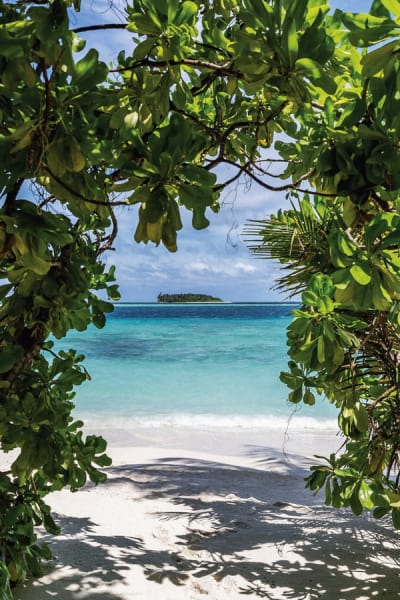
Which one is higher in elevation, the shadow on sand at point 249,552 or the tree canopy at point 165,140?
the tree canopy at point 165,140

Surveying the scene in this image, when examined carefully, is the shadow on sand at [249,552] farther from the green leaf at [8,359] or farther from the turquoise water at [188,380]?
the green leaf at [8,359]

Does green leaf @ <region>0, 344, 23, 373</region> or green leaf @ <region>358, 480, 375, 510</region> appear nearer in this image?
green leaf @ <region>0, 344, 23, 373</region>

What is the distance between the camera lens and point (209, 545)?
273 cm

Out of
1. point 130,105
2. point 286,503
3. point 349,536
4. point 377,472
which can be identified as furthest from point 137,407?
point 130,105

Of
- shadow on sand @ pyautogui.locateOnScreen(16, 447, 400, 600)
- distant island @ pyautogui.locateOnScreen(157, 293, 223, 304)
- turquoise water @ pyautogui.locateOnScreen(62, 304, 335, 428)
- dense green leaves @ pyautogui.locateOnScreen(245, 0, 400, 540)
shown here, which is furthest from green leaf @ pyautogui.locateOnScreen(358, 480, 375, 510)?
distant island @ pyautogui.locateOnScreen(157, 293, 223, 304)

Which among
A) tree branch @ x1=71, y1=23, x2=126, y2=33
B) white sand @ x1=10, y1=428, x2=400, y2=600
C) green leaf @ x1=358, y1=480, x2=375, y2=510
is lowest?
white sand @ x1=10, y1=428, x2=400, y2=600

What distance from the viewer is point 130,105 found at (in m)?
1.08

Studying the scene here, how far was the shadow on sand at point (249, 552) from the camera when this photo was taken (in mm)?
2170

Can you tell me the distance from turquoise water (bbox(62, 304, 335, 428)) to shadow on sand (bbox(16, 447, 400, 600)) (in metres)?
0.85

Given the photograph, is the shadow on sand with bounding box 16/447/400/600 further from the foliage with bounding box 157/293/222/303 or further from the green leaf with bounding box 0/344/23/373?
the foliage with bounding box 157/293/222/303

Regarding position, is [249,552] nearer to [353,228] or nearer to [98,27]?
[353,228]

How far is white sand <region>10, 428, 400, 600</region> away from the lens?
2.14 meters

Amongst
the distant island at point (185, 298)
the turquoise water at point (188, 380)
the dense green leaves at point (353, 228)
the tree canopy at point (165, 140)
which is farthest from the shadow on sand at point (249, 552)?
the distant island at point (185, 298)

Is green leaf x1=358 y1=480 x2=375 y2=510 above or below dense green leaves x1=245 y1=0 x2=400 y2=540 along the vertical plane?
below
